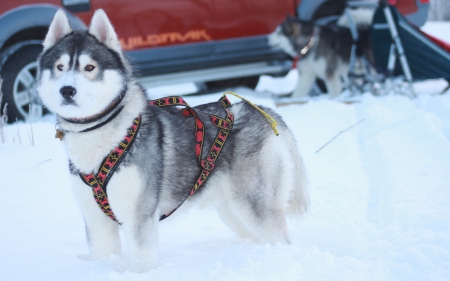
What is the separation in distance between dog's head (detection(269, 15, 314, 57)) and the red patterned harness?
3.75m

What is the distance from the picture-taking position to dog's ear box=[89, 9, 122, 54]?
2.57 metres

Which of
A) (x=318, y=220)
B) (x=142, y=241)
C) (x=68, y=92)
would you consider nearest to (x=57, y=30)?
(x=68, y=92)

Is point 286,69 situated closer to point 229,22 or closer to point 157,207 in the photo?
point 229,22

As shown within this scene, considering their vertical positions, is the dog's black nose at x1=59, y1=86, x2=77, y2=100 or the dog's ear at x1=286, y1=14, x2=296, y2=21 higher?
the dog's black nose at x1=59, y1=86, x2=77, y2=100

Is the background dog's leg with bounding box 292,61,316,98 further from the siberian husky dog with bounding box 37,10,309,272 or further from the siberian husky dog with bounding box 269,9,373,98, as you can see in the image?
the siberian husky dog with bounding box 37,10,309,272

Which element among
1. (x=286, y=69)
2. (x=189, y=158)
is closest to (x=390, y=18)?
(x=286, y=69)

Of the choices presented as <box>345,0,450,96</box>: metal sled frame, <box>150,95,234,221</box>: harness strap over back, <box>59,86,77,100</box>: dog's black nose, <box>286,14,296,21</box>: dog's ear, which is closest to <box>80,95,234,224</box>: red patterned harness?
<box>150,95,234,221</box>: harness strap over back

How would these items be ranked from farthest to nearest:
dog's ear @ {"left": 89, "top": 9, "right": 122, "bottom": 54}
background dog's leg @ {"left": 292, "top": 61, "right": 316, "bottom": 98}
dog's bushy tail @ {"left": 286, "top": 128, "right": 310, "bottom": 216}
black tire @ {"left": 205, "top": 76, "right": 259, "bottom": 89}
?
black tire @ {"left": 205, "top": 76, "right": 259, "bottom": 89} < background dog's leg @ {"left": 292, "top": 61, "right": 316, "bottom": 98} < dog's bushy tail @ {"left": 286, "top": 128, "right": 310, "bottom": 216} < dog's ear @ {"left": 89, "top": 9, "right": 122, "bottom": 54}

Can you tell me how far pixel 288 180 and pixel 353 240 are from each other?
2.14ft

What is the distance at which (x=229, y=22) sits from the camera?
6.25 metres

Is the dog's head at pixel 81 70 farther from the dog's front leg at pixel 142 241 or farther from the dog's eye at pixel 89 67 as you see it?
the dog's front leg at pixel 142 241

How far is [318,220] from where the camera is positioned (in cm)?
356

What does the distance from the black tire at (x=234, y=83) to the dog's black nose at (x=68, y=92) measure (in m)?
5.00

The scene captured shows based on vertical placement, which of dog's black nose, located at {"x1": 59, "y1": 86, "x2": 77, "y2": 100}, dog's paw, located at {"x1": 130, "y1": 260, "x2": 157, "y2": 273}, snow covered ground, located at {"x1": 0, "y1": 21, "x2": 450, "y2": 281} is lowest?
snow covered ground, located at {"x1": 0, "y1": 21, "x2": 450, "y2": 281}
